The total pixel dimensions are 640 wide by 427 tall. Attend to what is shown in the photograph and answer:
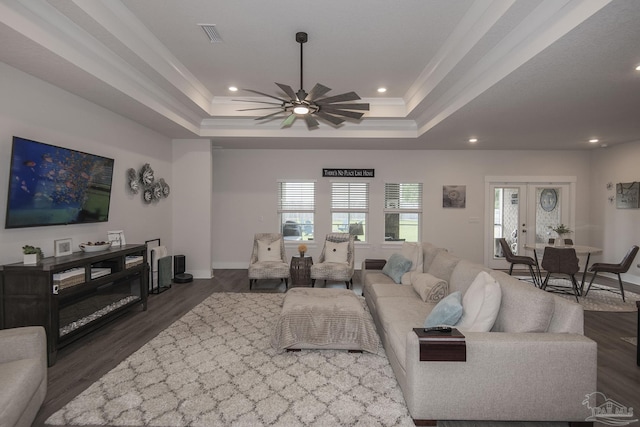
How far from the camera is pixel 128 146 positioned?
16.1 ft

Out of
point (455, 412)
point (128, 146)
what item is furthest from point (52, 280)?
point (455, 412)

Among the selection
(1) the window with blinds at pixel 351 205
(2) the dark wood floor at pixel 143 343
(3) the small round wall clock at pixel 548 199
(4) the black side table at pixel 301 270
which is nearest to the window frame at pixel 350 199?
(1) the window with blinds at pixel 351 205

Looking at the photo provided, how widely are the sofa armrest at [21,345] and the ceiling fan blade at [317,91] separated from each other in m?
2.83

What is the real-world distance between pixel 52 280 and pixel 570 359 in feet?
13.2

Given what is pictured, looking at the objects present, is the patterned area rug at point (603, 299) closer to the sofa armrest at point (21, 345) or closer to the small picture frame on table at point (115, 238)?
the sofa armrest at point (21, 345)

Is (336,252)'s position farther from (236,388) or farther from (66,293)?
(66,293)

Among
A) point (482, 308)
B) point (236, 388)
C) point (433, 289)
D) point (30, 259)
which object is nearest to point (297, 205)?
point (433, 289)

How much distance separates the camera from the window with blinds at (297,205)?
7.34 metres

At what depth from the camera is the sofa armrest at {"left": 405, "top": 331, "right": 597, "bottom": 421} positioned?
1.96m

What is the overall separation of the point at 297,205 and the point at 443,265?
4.21 meters

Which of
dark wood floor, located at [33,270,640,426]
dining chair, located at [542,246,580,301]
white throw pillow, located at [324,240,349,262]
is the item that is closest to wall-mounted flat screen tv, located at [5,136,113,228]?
dark wood floor, located at [33,270,640,426]

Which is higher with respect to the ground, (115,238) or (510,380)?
(115,238)

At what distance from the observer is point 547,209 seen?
24.1 ft

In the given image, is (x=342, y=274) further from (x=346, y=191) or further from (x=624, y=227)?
(x=624, y=227)
